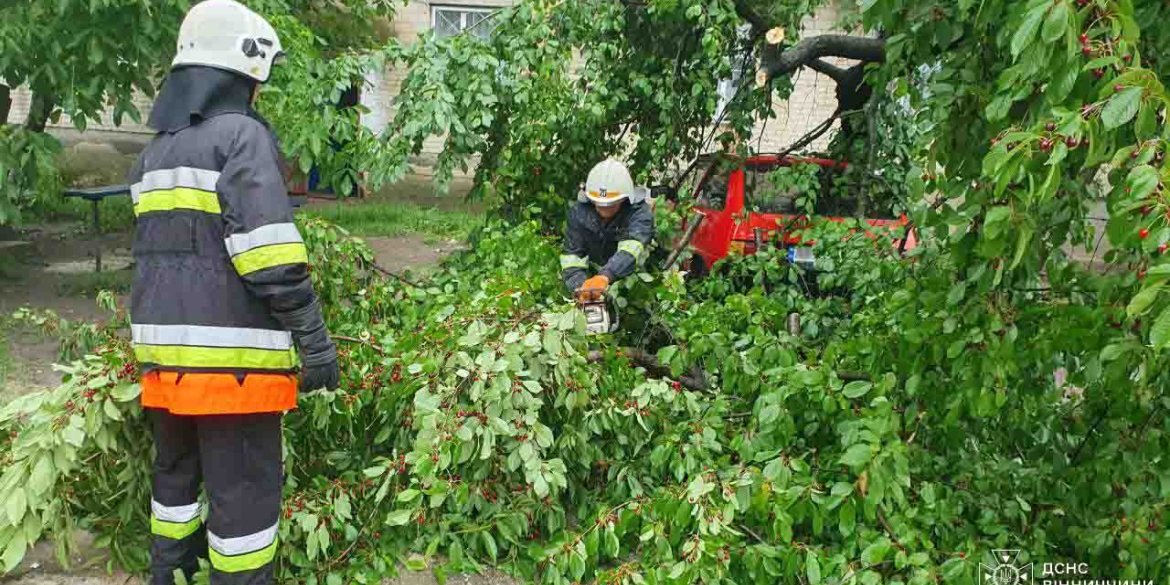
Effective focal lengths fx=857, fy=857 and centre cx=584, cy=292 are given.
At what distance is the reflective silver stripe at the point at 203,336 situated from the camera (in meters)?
2.35

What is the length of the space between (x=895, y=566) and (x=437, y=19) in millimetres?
12885

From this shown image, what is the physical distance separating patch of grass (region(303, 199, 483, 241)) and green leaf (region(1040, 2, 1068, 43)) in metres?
8.37

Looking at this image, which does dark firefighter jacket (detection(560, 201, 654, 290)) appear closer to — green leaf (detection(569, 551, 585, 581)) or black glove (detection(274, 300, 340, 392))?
green leaf (detection(569, 551, 585, 581))

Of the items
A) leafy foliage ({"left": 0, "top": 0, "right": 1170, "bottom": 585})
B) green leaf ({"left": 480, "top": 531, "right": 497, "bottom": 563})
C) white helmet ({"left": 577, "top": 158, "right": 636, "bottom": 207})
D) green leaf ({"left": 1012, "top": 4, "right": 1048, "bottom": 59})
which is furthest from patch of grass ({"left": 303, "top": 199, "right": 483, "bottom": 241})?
green leaf ({"left": 1012, "top": 4, "right": 1048, "bottom": 59})

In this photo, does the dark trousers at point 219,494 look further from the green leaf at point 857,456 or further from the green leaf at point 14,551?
the green leaf at point 857,456

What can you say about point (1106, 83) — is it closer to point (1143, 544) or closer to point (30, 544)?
point (1143, 544)

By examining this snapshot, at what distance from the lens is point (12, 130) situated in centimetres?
577

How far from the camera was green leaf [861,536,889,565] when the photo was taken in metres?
2.60

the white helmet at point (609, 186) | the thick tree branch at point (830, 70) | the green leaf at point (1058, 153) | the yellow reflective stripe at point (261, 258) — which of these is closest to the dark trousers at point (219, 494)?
the yellow reflective stripe at point (261, 258)

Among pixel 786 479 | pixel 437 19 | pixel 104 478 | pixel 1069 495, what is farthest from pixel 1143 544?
pixel 437 19

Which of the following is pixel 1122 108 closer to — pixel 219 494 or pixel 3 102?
pixel 219 494

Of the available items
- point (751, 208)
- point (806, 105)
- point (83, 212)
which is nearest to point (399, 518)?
point (751, 208)

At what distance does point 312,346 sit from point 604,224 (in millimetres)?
2646

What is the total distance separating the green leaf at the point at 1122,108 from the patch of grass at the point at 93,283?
6453mm
